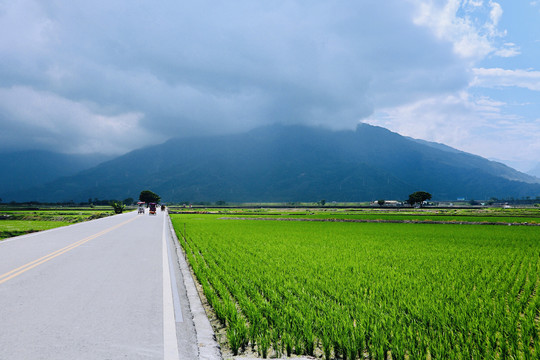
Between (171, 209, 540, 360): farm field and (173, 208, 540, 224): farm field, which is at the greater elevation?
(171, 209, 540, 360): farm field

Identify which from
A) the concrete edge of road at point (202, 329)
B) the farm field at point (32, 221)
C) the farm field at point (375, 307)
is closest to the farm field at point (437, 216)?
the farm field at point (32, 221)

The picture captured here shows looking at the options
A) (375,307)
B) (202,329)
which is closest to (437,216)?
(375,307)

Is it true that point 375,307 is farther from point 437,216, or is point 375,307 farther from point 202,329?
point 437,216

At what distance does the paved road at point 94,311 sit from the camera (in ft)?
14.8

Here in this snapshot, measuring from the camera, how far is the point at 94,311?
6.11m

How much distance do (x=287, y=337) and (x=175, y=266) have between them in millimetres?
6925

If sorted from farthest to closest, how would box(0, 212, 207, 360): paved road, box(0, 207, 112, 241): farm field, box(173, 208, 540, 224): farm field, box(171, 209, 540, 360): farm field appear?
box(173, 208, 540, 224): farm field
box(0, 207, 112, 241): farm field
box(171, 209, 540, 360): farm field
box(0, 212, 207, 360): paved road

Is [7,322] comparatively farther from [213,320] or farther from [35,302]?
[213,320]

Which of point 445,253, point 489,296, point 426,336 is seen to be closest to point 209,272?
point 426,336

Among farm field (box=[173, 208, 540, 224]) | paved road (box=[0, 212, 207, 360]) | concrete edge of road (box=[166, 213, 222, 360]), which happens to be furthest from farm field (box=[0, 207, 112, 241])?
farm field (box=[173, 208, 540, 224])

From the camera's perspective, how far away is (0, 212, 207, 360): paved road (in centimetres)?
450

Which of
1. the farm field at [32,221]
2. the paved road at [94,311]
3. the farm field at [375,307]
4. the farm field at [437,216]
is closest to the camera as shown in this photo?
the paved road at [94,311]

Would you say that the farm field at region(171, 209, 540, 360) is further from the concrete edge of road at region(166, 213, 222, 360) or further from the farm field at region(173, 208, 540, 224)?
the farm field at region(173, 208, 540, 224)

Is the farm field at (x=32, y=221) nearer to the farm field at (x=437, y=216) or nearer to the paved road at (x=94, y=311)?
the paved road at (x=94, y=311)
